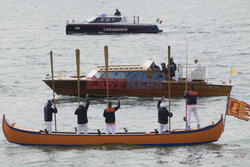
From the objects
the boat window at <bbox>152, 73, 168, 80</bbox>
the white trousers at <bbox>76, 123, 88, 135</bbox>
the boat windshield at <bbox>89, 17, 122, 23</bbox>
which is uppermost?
the boat windshield at <bbox>89, 17, 122, 23</bbox>

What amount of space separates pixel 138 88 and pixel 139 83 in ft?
1.17

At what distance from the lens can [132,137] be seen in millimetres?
22234

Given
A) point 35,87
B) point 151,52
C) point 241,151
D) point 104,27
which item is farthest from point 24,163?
point 104,27

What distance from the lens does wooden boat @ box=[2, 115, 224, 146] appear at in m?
22.2

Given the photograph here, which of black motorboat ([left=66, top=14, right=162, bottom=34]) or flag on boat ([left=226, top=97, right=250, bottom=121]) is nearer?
flag on boat ([left=226, top=97, right=250, bottom=121])

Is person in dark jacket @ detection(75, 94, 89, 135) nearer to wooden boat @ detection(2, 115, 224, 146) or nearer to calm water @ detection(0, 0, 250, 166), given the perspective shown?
wooden boat @ detection(2, 115, 224, 146)

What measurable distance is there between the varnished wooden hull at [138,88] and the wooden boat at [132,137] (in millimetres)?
7786

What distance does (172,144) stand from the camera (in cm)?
2245

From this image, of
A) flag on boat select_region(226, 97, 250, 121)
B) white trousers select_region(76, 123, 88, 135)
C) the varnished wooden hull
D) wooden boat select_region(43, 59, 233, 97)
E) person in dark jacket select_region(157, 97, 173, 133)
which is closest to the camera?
person in dark jacket select_region(157, 97, 173, 133)

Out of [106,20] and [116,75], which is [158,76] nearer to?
[116,75]

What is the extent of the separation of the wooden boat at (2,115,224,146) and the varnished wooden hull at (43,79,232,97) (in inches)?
307

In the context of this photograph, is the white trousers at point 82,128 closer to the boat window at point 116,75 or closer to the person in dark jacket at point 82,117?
the person in dark jacket at point 82,117

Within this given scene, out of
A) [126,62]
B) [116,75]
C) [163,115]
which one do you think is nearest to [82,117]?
[163,115]

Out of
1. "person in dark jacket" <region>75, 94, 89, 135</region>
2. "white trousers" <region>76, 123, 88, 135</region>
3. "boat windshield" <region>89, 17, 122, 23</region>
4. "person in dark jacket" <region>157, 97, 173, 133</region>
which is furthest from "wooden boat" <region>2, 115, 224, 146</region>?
"boat windshield" <region>89, 17, 122, 23</region>
